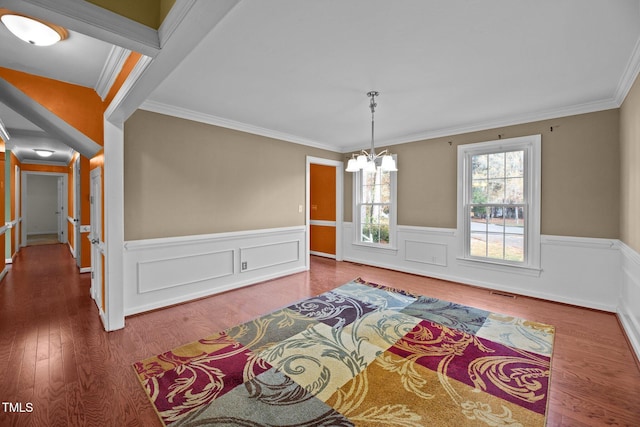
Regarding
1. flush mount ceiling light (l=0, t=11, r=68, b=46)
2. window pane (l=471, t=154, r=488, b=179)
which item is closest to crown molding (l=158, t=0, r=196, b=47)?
flush mount ceiling light (l=0, t=11, r=68, b=46)

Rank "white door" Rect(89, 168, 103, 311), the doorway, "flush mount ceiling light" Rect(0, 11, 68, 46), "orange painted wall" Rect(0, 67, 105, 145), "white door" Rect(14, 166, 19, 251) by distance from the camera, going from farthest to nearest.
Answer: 1. the doorway
2. "white door" Rect(14, 166, 19, 251)
3. "white door" Rect(89, 168, 103, 311)
4. "orange painted wall" Rect(0, 67, 105, 145)
5. "flush mount ceiling light" Rect(0, 11, 68, 46)

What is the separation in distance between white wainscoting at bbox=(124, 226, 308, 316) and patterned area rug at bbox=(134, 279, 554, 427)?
3.97 ft

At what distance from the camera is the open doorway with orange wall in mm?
6340

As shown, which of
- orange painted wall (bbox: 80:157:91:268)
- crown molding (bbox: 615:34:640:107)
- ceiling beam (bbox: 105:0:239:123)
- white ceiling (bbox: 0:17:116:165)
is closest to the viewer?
ceiling beam (bbox: 105:0:239:123)

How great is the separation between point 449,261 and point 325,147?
3.16 metres

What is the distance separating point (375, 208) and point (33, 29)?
510cm

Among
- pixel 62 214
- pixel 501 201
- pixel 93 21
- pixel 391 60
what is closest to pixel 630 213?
pixel 501 201

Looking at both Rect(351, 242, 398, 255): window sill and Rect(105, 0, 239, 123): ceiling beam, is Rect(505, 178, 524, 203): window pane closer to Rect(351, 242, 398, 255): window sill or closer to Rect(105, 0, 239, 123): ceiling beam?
Rect(351, 242, 398, 255): window sill

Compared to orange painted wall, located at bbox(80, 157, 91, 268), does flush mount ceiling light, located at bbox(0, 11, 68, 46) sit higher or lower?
higher

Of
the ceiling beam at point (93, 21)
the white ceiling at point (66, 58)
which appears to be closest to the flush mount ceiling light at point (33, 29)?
the white ceiling at point (66, 58)

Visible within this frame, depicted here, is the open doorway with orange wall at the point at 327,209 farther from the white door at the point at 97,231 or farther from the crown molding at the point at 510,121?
the white door at the point at 97,231

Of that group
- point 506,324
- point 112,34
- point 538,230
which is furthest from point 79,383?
point 538,230

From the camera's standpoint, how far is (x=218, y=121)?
407 centimetres

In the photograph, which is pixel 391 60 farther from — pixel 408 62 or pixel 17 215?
pixel 17 215
